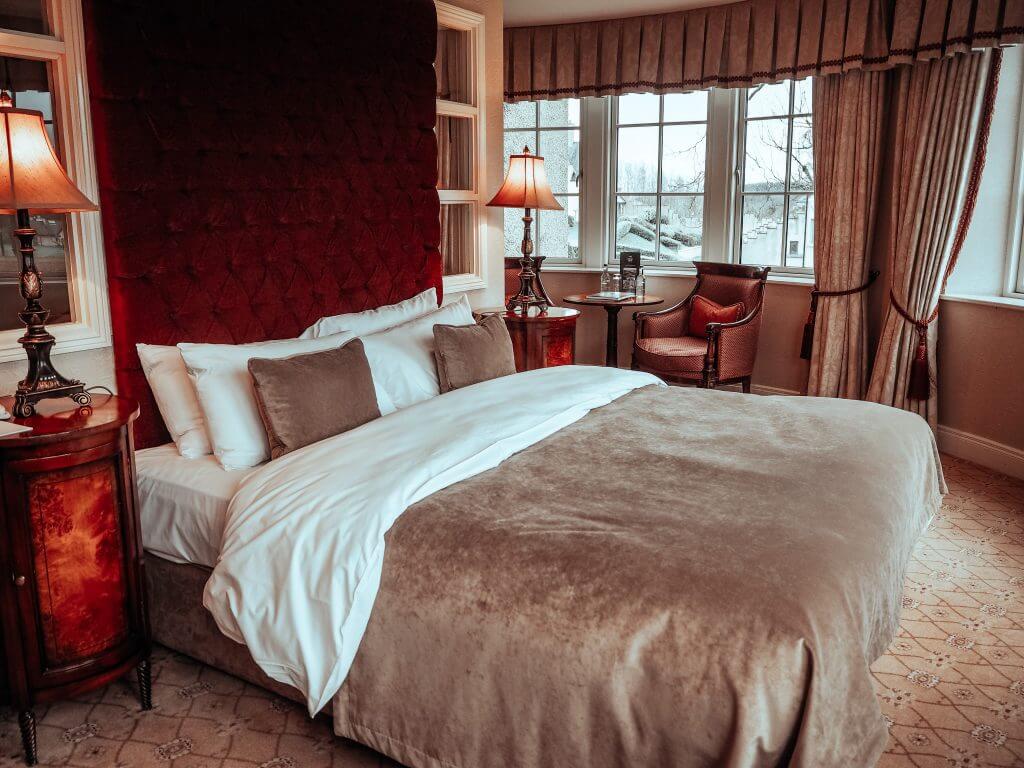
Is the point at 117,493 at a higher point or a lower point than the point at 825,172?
lower

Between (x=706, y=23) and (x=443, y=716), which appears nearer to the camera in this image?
(x=443, y=716)

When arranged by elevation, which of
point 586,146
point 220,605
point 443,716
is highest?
point 586,146

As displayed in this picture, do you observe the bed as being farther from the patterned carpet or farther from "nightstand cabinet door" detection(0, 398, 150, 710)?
"nightstand cabinet door" detection(0, 398, 150, 710)

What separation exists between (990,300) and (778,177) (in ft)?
5.76

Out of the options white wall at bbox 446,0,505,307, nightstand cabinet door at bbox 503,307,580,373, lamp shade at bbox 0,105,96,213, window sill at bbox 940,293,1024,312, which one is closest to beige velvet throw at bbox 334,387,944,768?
lamp shade at bbox 0,105,96,213

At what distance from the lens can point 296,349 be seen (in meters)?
3.15

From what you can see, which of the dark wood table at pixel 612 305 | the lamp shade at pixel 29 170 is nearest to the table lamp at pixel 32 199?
the lamp shade at pixel 29 170

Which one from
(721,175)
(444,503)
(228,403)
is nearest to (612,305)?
(721,175)

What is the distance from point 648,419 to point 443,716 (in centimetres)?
147

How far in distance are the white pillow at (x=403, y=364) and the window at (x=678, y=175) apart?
3.04 m

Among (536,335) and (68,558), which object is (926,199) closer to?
(536,335)

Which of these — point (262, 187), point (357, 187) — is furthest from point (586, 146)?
point (262, 187)

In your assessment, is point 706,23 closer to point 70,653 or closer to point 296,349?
point 296,349

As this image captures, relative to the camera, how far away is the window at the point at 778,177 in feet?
18.5
